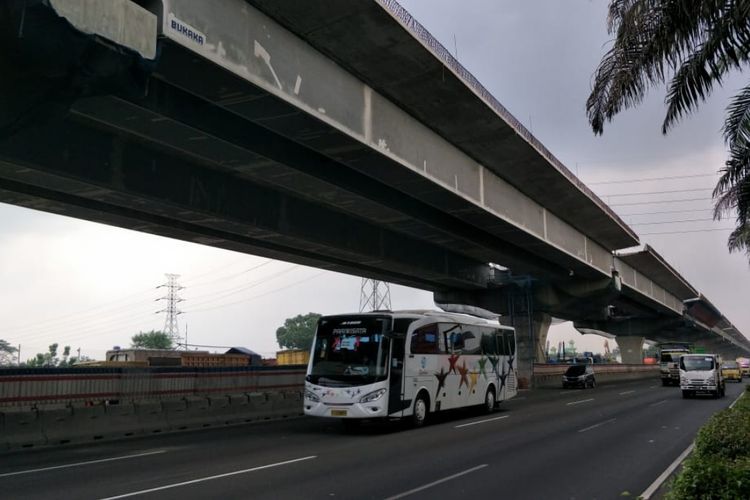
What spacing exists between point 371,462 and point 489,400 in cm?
1179

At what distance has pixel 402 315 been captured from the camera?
17297mm

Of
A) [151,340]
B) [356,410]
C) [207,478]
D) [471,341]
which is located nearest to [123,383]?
[356,410]

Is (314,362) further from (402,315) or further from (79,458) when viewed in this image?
(79,458)

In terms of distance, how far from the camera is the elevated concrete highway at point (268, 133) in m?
10.1

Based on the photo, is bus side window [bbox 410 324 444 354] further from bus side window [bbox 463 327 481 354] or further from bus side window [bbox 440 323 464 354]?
bus side window [bbox 463 327 481 354]

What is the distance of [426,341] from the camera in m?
18.0

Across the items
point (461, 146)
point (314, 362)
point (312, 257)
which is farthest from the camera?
point (312, 257)

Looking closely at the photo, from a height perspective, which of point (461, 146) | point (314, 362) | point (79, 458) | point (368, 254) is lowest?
point (79, 458)

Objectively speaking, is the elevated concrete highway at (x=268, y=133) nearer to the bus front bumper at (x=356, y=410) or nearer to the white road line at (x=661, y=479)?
the bus front bumper at (x=356, y=410)

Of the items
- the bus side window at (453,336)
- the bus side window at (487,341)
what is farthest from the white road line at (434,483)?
the bus side window at (487,341)

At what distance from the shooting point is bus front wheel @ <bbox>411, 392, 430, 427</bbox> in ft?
56.8

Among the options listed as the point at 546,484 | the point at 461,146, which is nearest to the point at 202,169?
the point at 461,146

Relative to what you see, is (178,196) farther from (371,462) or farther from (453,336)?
(371,462)

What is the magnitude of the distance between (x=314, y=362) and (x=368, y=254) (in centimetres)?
931
